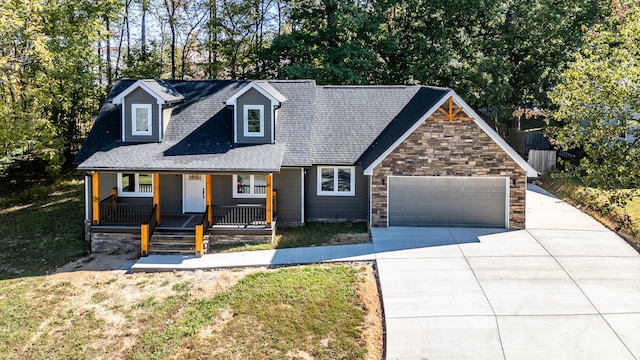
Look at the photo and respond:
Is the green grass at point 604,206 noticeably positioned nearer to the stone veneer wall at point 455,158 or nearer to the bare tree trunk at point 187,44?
the stone veneer wall at point 455,158

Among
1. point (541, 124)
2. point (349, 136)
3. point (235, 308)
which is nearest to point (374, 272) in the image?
point (235, 308)

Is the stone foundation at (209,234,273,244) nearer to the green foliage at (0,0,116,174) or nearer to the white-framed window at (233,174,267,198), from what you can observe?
the white-framed window at (233,174,267,198)

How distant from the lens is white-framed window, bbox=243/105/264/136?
17875 mm

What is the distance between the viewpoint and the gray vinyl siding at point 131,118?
57.8 feet

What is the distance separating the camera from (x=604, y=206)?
16.4 meters

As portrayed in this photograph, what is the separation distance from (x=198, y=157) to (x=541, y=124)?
94.1 feet

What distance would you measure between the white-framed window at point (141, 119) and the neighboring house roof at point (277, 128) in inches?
23.4

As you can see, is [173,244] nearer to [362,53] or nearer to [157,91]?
[157,91]

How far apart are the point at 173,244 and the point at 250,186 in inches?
142

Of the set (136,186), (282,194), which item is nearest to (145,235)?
(136,186)

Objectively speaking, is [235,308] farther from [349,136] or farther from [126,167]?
[349,136]

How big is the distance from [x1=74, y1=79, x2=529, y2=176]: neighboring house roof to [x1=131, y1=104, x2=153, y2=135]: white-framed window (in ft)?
1.95

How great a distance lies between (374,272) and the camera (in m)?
13.1

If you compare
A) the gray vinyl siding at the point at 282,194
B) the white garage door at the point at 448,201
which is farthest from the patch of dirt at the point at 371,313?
the gray vinyl siding at the point at 282,194
